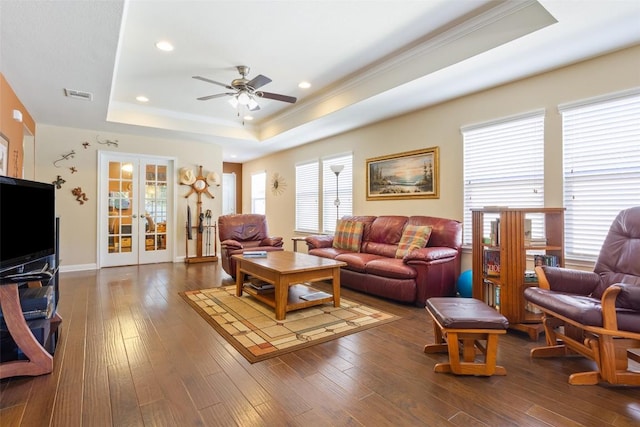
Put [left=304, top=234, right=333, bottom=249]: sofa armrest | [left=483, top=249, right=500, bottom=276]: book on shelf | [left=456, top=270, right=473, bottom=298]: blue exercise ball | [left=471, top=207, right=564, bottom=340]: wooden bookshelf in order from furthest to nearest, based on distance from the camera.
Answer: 1. [left=304, top=234, right=333, bottom=249]: sofa armrest
2. [left=456, top=270, right=473, bottom=298]: blue exercise ball
3. [left=483, top=249, right=500, bottom=276]: book on shelf
4. [left=471, top=207, right=564, bottom=340]: wooden bookshelf

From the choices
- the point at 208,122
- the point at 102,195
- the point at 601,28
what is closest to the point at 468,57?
the point at 601,28

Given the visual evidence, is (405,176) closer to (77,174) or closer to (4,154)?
(4,154)

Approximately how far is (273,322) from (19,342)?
5.80ft

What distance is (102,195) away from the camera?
5.85m

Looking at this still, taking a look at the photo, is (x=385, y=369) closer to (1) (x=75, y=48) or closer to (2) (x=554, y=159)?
(2) (x=554, y=159)

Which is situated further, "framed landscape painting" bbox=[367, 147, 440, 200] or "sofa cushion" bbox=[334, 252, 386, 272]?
"framed landscape painting" bbox=[367, 147, 440, 200]

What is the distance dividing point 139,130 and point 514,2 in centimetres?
573

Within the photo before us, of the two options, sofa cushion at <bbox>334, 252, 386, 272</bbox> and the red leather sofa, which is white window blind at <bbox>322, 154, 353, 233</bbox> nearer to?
the red leather sofa

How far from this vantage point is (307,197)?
22.2ft

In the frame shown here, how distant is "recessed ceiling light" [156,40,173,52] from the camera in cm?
330

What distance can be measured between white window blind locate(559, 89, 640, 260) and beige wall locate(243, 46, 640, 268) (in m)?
0.10

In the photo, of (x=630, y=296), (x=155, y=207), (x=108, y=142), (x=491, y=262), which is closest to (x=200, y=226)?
(x=155, y=207)

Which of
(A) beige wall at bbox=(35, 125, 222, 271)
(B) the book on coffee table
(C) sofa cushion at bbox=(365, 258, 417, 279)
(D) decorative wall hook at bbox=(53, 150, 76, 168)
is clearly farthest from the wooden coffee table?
(D) decorative wall hook at bbox=(53, 150, 76, 168)

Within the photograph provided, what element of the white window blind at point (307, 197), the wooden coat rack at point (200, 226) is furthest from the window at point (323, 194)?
the wooden coat rack at point (200, 226)
